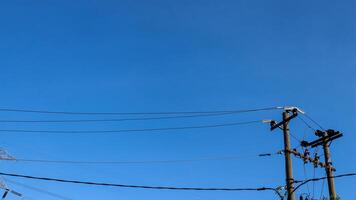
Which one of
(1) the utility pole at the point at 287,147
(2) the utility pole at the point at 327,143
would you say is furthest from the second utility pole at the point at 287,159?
(2) the utility pole at the point at 327,143

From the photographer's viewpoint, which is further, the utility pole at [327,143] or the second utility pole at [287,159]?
the utility pole at [327,143]

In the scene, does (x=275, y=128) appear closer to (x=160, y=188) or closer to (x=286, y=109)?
(x=286, y=109)

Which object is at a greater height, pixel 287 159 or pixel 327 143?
pixel 327 143

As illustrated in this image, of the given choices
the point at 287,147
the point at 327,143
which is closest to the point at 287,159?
the point at 287,147

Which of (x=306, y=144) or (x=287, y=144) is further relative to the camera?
(x=306, y=144)

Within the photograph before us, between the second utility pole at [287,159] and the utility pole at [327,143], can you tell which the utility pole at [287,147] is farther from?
the utility pole at [327,143]

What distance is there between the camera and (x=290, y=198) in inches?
811

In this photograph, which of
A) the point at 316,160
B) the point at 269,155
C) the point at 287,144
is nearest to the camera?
the point at 287,144

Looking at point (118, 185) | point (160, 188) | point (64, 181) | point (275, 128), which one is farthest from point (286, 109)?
point (64, 181)

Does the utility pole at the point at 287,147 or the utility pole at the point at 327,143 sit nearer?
the utility pole at the point at 287,147

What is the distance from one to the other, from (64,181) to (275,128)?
1082cm

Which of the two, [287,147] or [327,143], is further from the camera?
[327,143]

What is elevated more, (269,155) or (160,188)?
(269,155)

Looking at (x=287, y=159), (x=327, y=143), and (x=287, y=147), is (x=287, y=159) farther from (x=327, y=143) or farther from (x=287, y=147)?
(x=327, y=143)
